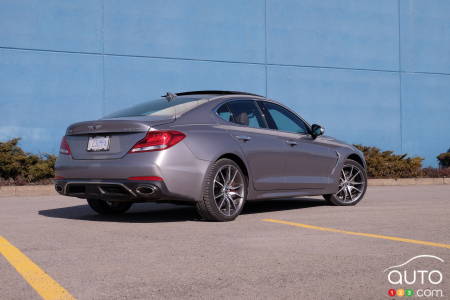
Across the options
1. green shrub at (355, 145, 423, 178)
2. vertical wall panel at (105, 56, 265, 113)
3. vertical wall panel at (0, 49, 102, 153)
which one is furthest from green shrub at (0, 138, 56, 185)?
green shrub at (355, 145, 423, 178)

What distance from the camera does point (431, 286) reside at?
12.2ft

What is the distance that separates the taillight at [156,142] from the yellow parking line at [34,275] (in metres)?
1.75

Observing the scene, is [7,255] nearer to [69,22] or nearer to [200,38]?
[69,22]

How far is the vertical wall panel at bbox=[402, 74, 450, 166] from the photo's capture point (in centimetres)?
2016

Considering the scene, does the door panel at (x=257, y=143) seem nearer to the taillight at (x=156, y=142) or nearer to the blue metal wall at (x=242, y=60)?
the taillight at (x=156, y=142)

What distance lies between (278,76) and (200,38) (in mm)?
2622

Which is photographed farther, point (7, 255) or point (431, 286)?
point (7, 255)

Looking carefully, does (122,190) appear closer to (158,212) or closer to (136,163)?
(136,163)

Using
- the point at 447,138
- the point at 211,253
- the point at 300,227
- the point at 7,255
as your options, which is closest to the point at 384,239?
the point at 300,227

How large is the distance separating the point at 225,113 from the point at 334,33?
1266cm

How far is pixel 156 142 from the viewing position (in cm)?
647

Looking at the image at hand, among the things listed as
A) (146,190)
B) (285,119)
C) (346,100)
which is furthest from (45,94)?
(146,190)

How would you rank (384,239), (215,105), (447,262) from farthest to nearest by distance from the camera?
(215,105) < (384,239) < (447,262)

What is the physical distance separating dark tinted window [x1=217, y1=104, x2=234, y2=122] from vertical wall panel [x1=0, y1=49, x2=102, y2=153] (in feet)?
30.9
